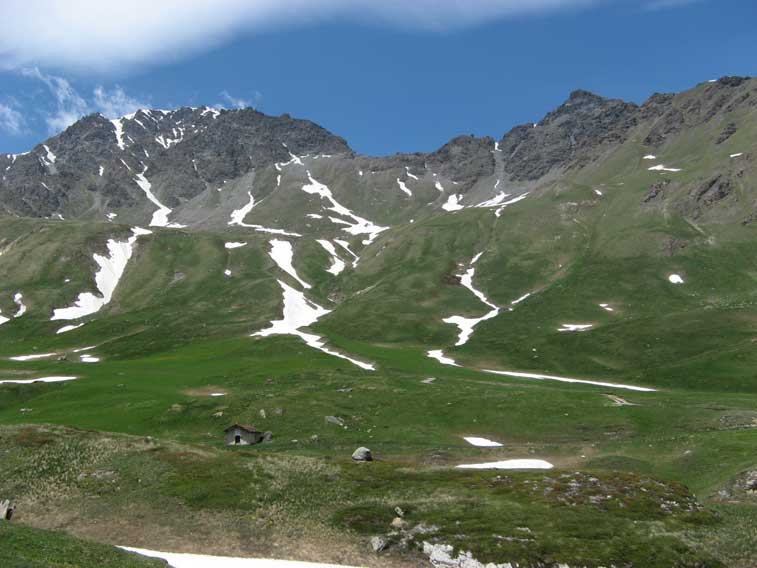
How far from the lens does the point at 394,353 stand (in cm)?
13000

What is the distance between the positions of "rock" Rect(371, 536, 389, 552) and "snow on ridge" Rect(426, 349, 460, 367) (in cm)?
8725

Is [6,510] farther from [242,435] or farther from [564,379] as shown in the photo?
[564,379]

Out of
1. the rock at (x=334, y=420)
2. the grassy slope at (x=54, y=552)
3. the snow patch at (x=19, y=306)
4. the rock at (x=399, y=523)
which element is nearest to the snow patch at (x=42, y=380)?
the rock at (x=334, y=420)

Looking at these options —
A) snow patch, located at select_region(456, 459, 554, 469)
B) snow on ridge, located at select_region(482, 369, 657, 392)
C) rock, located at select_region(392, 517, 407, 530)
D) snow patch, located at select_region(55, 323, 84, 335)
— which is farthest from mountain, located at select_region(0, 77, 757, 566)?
snow patch, located at select_region(55, 323, 84, 335)

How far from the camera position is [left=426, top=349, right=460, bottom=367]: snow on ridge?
394ft

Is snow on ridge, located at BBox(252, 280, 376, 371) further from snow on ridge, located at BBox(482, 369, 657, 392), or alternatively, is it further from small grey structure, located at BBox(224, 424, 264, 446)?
small grey structure, located at BBox(224, 424, 264, 446)

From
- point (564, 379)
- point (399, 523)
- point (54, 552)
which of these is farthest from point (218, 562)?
point (564, 379)

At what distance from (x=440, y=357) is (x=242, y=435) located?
71079mm

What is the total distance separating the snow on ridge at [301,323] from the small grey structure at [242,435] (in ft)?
158

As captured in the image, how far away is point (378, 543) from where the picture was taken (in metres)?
31.5

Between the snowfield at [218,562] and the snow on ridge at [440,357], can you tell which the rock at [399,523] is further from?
the snow on ridge at [440,357]

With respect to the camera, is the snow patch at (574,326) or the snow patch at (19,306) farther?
the snow patch at (19,306)

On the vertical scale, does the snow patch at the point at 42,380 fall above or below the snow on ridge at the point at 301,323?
below

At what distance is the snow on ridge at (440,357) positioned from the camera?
394 ft
